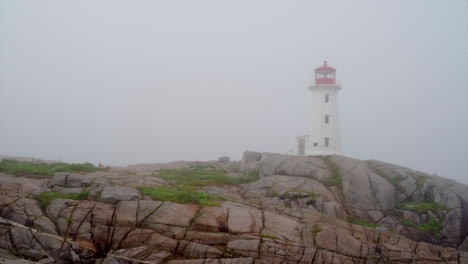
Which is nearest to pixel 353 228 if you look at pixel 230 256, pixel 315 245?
pixel 315 245

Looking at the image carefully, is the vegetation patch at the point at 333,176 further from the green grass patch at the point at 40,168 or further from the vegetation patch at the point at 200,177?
the green grass patch at the point at 40,168

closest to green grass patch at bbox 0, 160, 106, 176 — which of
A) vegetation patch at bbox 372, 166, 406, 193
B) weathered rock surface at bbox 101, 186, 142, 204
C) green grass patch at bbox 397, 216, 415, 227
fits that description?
weathered rock surface at bbox 101, 186, 142, 204

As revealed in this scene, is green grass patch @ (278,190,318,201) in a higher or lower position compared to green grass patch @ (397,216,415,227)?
higher

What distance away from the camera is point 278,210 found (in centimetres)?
2542

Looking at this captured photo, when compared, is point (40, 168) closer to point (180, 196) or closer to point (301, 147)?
point (180, 196)

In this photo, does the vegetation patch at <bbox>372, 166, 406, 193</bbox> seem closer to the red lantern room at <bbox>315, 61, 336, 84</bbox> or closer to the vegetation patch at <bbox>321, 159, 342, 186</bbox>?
the vegetation patch at <bbox>321, 159, 342, 186</bbox>

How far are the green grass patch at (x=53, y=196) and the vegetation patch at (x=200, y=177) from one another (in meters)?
7.93

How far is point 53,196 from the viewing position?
23.5m

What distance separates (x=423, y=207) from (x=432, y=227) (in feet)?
7.08

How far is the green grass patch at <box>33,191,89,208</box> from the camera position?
896 inches

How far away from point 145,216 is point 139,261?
3292mm

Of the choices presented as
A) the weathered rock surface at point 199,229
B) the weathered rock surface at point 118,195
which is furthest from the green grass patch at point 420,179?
the weathered rock surface at point 118,195

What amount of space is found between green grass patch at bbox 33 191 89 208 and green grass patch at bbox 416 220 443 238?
24488 mm

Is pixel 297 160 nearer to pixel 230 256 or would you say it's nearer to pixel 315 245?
pixel 315 245
